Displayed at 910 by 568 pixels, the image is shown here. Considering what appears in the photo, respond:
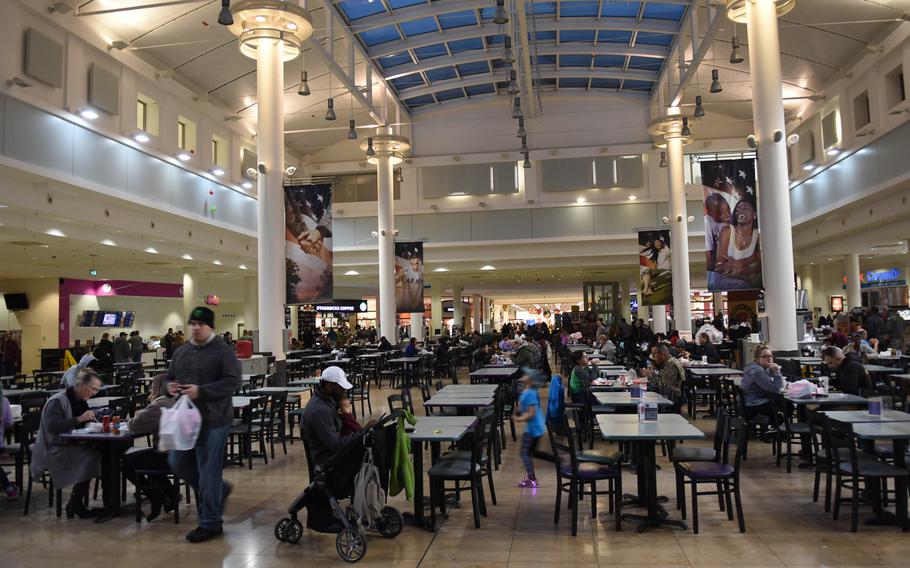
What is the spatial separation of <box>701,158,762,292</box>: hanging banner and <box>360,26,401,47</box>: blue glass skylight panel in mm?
9525

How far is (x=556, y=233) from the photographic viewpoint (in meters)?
23.1

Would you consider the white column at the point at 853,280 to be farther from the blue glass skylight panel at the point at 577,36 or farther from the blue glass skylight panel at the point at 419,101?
the blue glass skylight panel at the point at 419,101

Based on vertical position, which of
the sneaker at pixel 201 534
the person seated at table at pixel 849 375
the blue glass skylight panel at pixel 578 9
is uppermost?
the blue glass skylight panel at pixel 578 9

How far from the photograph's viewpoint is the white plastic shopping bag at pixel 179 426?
439 cm

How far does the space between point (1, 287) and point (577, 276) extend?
20963 mm

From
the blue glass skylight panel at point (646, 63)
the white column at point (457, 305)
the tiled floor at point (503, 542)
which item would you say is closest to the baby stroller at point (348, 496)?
the tiled floor at point (503, 542)

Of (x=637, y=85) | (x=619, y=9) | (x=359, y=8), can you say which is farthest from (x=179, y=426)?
Answer: (x=637, y=85)

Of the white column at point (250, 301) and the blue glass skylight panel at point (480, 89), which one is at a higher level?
the blue glass skylight panel at point (480, 89)

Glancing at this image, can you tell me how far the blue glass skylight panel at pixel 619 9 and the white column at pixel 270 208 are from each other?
30.6 ft

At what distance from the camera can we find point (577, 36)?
1975cm

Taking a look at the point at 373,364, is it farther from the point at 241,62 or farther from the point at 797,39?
the point at 797,39

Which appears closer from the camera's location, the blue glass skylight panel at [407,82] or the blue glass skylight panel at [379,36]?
the blue glass skylight panel at [379,36]

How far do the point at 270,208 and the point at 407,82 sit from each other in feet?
38.1

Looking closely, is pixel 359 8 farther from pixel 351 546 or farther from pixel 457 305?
pixel 457 305
